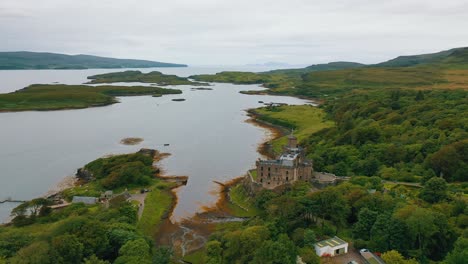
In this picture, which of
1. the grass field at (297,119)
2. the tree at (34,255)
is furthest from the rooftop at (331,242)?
the grass field at (297,119)

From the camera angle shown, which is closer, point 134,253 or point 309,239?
point 134,253

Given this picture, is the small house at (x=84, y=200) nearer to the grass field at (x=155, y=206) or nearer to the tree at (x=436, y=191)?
the grass field at (x=155, y=206)

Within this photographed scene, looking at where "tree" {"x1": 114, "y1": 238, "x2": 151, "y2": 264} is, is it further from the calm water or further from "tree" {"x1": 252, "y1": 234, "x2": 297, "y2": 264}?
the calm water

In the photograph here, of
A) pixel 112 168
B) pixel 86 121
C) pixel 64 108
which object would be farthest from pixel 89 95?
pixel 112 168

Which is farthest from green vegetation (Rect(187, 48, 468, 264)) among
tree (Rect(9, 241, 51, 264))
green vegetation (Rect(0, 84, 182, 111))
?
green vegetation (Rect(0, 84, 182, 111))

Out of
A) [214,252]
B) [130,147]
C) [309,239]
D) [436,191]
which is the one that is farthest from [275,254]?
[130,147]

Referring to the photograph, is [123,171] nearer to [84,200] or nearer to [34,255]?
[84,200]
